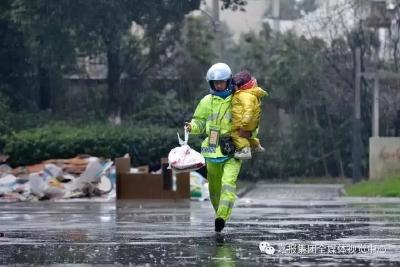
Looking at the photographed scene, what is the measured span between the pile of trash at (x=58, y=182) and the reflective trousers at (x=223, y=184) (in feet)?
42.6

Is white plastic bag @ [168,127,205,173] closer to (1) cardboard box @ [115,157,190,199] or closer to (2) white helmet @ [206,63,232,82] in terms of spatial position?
(2) white helmet @ [206,63,232,82]

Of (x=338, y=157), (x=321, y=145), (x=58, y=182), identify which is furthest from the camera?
(x=321, y=145)

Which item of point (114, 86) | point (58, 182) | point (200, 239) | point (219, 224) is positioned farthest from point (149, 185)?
point (114, 86)

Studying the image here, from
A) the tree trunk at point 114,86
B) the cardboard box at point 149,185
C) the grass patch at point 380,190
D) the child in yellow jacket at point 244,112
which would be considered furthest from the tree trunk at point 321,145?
the child in yellow jacket at point 244,112

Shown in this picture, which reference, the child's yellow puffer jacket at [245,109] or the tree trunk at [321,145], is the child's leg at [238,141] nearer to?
the child's yellow puffer jacket at [245,109]

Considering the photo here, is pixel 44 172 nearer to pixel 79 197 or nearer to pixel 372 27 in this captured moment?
pixel 79 197

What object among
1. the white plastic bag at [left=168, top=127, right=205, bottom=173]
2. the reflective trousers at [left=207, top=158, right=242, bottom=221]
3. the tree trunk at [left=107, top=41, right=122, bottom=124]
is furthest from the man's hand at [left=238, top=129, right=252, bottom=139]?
the tree trunk at [left=107, top=41, right=122, bottom=124]

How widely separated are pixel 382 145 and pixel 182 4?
818 cm

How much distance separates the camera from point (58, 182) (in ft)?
86.9

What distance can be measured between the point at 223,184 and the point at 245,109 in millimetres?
830

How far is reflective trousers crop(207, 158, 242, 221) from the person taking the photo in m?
12.4

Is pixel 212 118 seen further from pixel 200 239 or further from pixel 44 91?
pixel 44 91

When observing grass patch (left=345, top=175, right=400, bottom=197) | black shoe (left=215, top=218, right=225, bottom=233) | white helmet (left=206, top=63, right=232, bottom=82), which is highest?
white helmet (left=206, top=63, right=232, bottom=82)

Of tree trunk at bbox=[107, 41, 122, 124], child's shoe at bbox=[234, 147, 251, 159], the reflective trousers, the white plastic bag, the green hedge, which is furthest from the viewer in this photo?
tree trunk at bbox=[107, 41, 122, 124]
